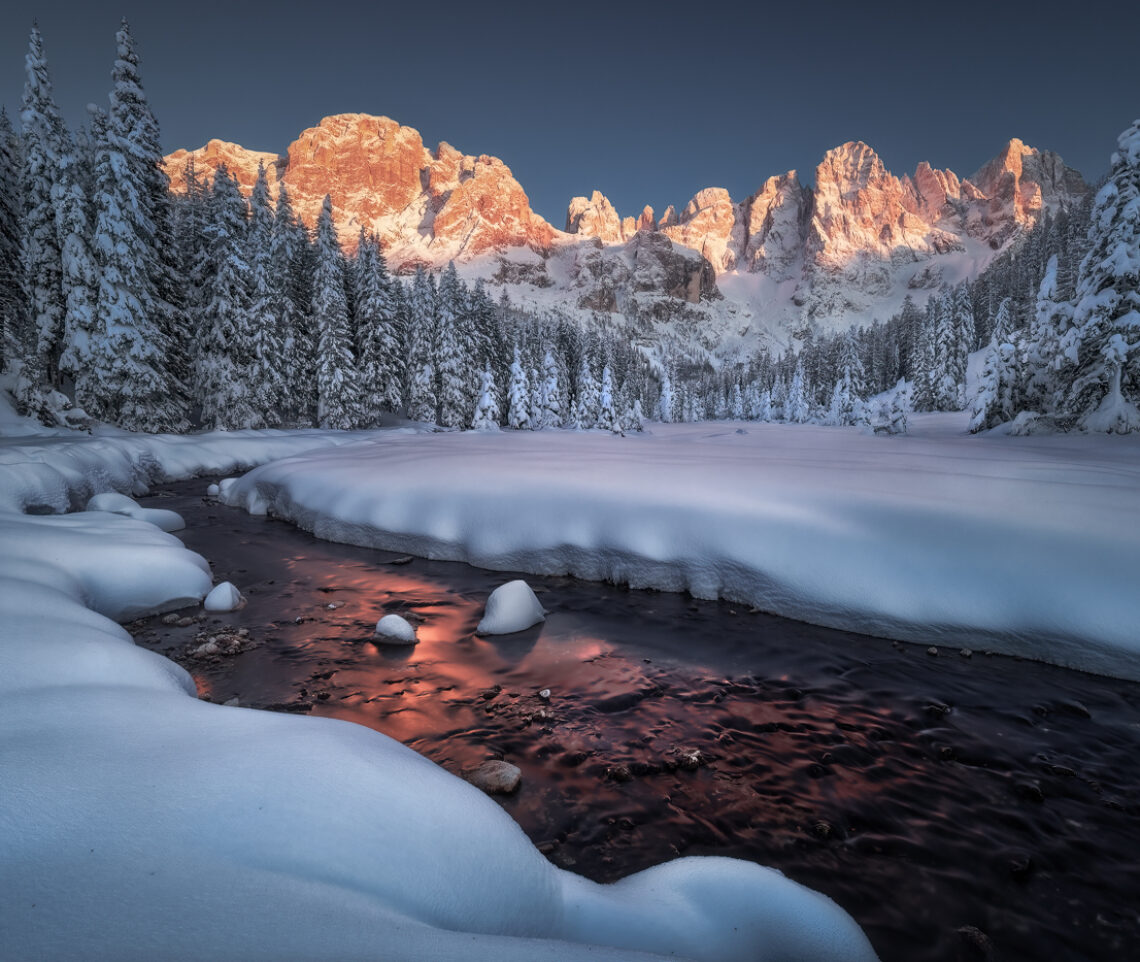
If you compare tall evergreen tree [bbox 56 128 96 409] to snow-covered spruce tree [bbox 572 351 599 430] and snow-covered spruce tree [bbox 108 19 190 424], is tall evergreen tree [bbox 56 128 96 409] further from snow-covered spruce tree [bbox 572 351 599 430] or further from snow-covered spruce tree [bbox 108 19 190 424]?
A: snow-covered spruce tree [bbox 572 351 599 430]

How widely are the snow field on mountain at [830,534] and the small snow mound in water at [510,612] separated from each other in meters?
1.76

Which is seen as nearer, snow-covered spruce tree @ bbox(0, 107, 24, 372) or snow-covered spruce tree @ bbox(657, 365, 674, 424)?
snow-covered spruce tree @ bbox(0, 107, 24, 372)

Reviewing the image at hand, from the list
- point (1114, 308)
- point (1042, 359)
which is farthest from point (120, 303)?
point (1042, 359)

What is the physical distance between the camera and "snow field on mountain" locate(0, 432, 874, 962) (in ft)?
4.54

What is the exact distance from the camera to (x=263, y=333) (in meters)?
28.7

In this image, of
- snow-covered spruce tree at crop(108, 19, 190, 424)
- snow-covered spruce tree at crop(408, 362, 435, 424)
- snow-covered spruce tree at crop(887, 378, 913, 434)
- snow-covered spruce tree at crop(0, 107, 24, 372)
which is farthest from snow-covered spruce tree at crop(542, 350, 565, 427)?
snow-covered spruce tree at crop(0, 107, 24, 372)

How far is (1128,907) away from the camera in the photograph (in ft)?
9.45

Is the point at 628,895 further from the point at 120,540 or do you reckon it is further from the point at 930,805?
the point at 120,540

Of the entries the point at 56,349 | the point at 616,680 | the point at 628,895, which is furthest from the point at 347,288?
the point at 628,895

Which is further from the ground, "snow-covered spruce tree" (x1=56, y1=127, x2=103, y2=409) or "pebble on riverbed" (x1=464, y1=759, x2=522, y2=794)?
"snow-covered spruce tree" (x1=56, y1=127, x2=103, y2=409)

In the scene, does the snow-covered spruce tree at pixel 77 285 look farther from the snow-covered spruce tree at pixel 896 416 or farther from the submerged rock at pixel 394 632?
the snow-covered spruce tree at pixel 896 416

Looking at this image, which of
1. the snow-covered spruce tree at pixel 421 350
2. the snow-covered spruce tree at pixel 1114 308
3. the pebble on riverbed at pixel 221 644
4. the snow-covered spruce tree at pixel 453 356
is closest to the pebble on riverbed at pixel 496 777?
the pebble on riverbed at pixel 221 644

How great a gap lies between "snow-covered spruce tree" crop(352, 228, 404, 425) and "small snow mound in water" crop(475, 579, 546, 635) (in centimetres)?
3269

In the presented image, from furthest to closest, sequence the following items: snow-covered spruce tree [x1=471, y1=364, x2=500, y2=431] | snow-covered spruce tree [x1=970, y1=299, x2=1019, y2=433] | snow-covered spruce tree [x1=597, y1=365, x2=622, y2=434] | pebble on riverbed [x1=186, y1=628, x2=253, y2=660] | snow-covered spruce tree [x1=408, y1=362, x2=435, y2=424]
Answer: snow-covered spruce tree [x1=597, y1=365, x2=622, y2=434]
snow-covered spruce tree [x1=408, y1=362, x2=435, y2=424]
snow-covered spruce tree [x1=471, y1=364, x2=500, y2=431]
snow-covered spruce tree [x1=970, y1=299, x2=1019, y2=433]
pebble on riverbed [x1=186, y1=628, x2=253, y2=660]
